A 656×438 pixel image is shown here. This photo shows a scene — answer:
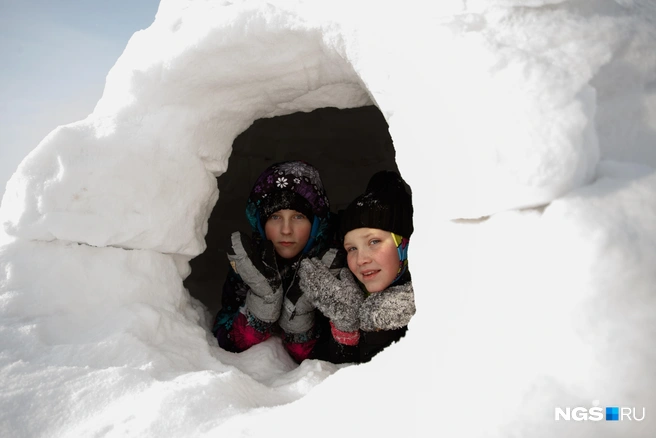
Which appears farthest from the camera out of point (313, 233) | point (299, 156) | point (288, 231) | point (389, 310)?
point (299, 156)

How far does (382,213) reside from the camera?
1531 mm

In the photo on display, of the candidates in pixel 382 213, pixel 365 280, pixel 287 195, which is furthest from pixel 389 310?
pixel 287 195

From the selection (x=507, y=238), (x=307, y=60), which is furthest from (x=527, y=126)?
(x=307, y=60)

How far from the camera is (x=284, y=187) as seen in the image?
6.08 feet

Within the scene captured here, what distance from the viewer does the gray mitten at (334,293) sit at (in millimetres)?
1467

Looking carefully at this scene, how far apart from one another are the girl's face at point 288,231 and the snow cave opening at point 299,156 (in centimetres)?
105

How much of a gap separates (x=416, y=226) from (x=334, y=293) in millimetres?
647

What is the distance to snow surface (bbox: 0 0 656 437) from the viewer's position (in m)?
0.62

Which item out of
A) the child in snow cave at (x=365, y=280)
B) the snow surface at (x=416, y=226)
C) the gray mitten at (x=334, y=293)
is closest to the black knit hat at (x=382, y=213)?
the child in snow cave at (x=365, y=280)

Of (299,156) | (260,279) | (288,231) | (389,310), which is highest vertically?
(299,156)

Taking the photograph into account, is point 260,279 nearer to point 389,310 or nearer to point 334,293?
point 334,293

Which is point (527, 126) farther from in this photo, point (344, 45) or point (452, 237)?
point (344, 45)

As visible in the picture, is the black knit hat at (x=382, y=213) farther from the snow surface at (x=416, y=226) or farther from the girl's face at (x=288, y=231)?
the snow surface at (x=416, y=226)

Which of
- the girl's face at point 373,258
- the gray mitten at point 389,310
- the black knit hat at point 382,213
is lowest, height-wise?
the gray mitten at point 389,310
